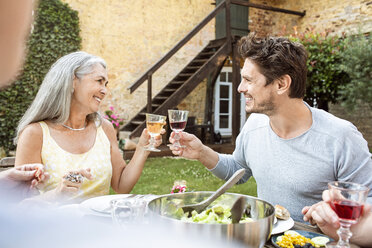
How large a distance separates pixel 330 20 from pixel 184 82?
5297mm

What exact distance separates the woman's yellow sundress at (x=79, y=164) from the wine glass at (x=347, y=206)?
1.54 metres

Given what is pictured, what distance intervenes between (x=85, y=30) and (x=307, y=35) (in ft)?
17.6

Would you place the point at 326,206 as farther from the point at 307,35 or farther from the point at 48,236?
the point at 307,35

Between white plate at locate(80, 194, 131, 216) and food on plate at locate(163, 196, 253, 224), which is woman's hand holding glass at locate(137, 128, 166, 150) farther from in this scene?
food on plate at locate(163, 196, 253, 224)

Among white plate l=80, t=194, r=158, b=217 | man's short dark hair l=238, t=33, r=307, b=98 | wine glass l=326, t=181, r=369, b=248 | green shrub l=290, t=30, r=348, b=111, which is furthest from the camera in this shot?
green shrub l=290, t=30, r=348, b=111

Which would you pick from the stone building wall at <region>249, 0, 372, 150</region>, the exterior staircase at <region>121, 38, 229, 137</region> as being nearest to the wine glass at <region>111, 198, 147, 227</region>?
the exterior staircase at <region>121, 38, 229, 137</region>

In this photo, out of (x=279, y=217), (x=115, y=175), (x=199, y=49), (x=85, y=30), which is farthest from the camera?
(x=199, y=49)

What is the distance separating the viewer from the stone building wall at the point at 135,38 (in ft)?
28.1

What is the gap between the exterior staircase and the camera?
311 inches

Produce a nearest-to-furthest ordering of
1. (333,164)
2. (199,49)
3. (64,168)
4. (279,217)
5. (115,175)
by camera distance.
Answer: (279,217), (333,164), (64,168), (115,175), (199,49)

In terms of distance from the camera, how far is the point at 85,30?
8.43 m

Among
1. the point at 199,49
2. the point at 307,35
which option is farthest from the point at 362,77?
the point at 199,49

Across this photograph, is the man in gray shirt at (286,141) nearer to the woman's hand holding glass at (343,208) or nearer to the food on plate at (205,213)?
the woman's hand holding glass at (343,208)

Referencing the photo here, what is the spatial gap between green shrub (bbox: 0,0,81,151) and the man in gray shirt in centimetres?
679
